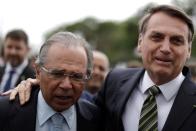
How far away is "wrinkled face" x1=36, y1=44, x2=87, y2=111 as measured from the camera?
9.18 feet

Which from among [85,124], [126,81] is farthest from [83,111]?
[126,81]

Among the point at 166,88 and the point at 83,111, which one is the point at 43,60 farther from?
the point at 166,88

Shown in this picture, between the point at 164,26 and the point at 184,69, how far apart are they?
1.51 ft

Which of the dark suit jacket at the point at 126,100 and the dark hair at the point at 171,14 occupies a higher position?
the dark hair at the point at 171,14

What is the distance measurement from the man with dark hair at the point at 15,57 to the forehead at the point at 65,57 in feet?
12.8

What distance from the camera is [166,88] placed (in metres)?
3.21

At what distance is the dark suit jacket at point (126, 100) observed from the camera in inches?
120

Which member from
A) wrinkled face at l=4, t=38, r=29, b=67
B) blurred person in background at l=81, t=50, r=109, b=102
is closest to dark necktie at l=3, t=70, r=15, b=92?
wrinkled face at l=4, t=38, r=29, b=67

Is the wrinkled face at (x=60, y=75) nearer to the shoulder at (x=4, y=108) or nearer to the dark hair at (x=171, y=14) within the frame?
the shoulder at (x=4, y=108)

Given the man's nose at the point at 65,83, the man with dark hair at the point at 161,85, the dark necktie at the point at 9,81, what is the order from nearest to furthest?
the man's nose at the point at 65,83, the man with dark hair at the point at 161,85, the dark necktie at the point at 9,81

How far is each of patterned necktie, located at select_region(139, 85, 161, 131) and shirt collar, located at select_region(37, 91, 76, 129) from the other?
525mm

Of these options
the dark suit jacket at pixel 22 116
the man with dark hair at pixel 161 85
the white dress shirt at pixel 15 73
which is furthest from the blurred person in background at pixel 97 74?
the dark suit jacket at pixel 22 116

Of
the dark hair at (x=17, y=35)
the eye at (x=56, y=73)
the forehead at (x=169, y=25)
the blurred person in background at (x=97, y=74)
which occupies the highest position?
the forehead at (x=169, y=25)

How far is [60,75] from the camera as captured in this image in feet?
9.20
